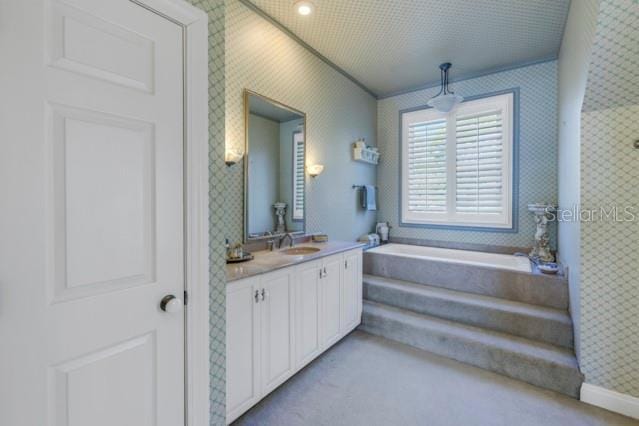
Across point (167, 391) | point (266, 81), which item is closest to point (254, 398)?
point (167, 391)

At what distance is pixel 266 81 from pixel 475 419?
9.43ft

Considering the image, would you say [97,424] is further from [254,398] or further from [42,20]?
[42,20]

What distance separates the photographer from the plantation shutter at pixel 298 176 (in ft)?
9.48

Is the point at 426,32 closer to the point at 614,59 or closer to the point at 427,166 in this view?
the point at 614,59

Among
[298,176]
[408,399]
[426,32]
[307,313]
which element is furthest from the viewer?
[298,176]

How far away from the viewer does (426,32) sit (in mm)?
2750

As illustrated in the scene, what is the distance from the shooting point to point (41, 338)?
0.87 metres

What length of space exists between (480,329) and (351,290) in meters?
1.16

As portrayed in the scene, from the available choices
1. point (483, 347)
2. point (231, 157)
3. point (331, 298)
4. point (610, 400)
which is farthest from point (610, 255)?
point (231, 157)

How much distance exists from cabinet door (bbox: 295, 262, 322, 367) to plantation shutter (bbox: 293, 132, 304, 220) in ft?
2.49

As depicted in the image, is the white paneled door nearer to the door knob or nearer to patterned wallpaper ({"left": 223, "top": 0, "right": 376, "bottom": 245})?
the door knob

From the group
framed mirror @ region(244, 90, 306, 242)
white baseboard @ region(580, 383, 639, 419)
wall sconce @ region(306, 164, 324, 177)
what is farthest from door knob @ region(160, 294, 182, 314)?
white baseboard @ region(580, 383, 639, 419)

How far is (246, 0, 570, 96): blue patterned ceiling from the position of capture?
7.93ft

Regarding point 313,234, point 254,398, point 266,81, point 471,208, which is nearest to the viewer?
point 254,398
